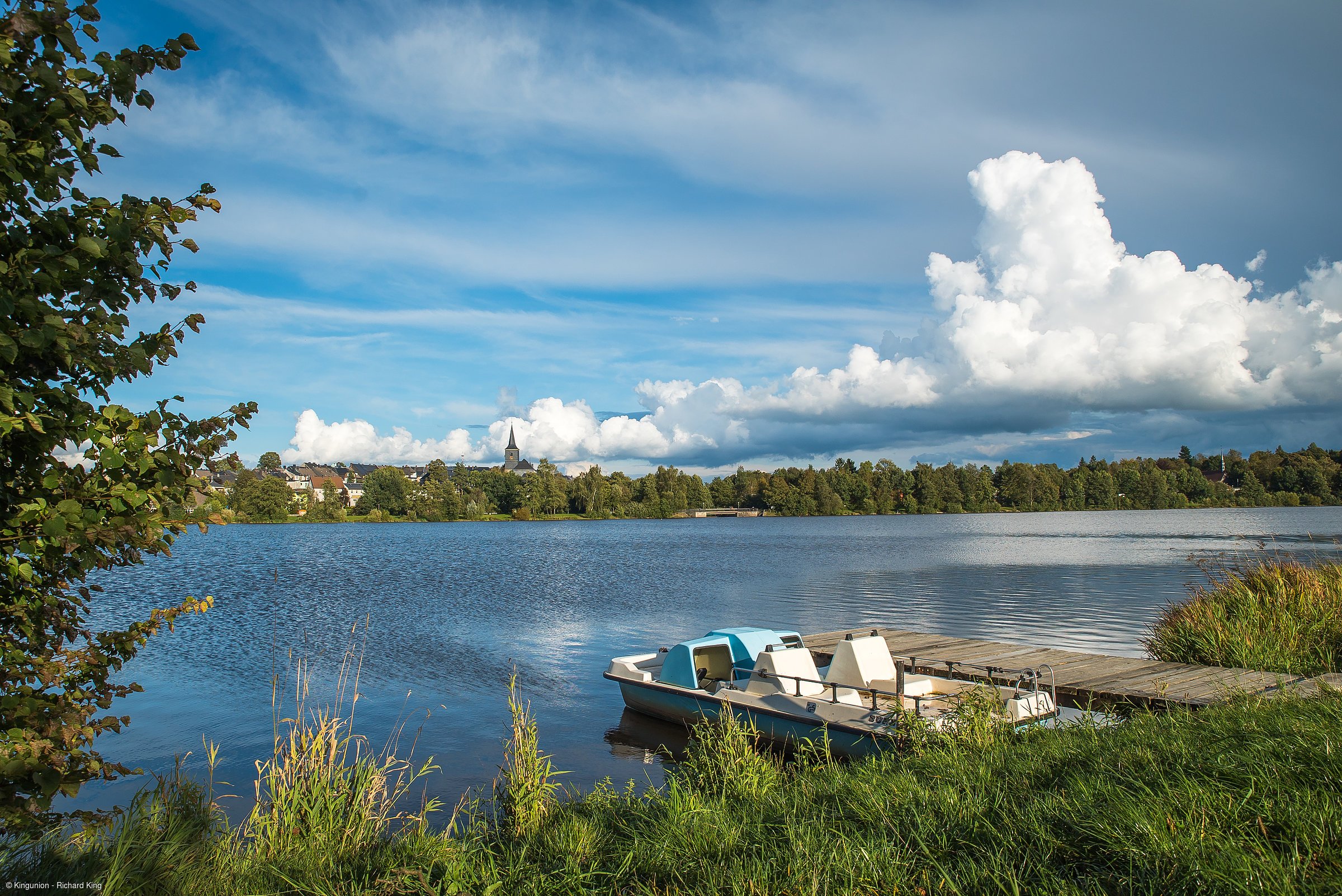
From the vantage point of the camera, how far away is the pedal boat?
30.6 ft

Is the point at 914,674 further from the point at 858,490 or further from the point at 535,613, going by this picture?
the point at 858,490

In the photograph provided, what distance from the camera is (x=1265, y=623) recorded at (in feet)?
39.0

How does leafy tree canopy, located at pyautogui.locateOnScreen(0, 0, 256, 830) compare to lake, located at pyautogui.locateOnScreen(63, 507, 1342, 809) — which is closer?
leafy tree canopy, located at pyautogui.locateOnScreen(0, 0, 256, 830)

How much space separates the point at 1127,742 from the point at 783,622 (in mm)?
18490

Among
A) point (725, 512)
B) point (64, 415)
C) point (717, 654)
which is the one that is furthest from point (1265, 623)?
point (725, 512)

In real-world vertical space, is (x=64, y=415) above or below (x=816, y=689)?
above

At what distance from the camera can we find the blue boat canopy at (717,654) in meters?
12.5

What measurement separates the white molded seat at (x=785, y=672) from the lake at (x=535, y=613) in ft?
6.00

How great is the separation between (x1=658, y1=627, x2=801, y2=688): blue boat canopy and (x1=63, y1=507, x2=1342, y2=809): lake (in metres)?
1.05

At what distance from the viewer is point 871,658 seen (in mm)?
10805

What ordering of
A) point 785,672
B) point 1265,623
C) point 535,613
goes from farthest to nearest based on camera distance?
point 535,613 → point 1265,623 → point 785,672

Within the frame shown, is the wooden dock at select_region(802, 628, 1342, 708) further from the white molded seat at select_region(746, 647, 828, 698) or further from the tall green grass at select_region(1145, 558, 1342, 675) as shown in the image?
the white molded seat at select_region(746, 647, 828, 698)

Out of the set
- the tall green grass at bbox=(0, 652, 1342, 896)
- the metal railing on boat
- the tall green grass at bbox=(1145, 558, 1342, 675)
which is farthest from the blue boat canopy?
the tall green grass at bbox=(1145, 558, 1342, 675)

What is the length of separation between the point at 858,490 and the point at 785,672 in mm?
139689
